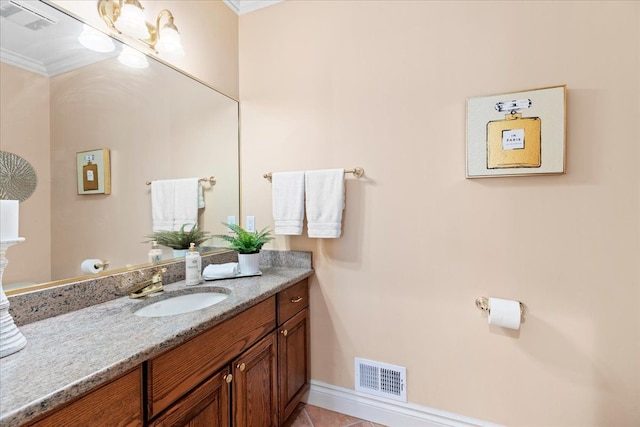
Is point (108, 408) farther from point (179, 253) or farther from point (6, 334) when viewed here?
point (179, 253)

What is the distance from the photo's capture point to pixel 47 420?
1.89ft

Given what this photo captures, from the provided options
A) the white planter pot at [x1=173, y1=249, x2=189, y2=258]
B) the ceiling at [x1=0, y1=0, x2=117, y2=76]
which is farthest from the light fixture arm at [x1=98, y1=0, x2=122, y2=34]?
the white planter pot at [x1=173, y1=249, x2=189, y2=258]

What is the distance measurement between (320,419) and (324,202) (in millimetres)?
1237

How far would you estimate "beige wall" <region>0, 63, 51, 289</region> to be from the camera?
928 mm

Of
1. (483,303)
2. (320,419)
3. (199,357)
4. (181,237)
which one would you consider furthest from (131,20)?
(320,419)

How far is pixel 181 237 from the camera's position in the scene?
5.19 ft

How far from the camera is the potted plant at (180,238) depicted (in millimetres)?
1465

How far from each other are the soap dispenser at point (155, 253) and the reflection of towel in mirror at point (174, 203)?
0.07 meters

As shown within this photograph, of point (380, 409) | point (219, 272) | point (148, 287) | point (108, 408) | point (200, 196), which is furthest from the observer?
point (200, 196)

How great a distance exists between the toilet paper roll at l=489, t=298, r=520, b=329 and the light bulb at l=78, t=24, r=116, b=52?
79.9 inches

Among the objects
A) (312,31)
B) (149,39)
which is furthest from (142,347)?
(312,31)

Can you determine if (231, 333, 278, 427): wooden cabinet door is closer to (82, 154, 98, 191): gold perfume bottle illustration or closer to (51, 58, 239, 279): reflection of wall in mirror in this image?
(51, 58, 239, 279): reflection of wall in mirror

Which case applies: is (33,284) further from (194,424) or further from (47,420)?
(194,424)

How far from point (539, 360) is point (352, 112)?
154 centimetres
